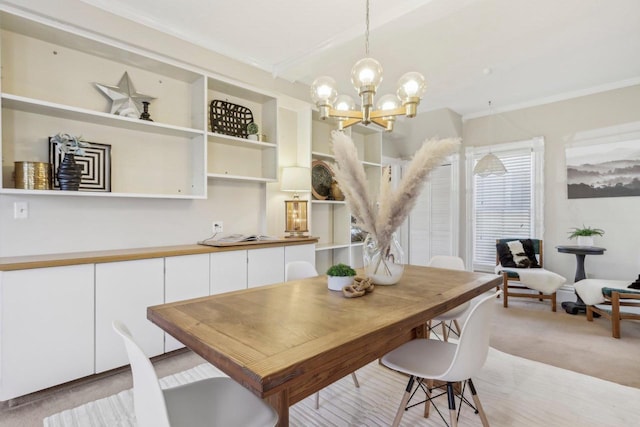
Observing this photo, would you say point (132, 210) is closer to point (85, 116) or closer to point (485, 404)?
point (85, 116)

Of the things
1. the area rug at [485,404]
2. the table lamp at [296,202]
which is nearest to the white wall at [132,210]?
the table lamp at [296,202]

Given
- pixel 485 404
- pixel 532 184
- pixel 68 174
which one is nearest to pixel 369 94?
pixel 485 404

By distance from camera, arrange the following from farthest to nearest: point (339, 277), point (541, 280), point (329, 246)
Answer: point (329, 246) < point (541, 280) < point (339, 277)

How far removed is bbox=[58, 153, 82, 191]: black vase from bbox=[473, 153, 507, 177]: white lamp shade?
181 inches

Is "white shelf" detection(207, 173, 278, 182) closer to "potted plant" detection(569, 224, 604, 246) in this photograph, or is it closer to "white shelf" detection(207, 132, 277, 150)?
"white shelf" detection(207, 132, 277, 150)

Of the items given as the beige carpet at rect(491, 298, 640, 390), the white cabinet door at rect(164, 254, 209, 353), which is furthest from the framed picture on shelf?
the beige carpet at rect(491, 298, 640, 390)

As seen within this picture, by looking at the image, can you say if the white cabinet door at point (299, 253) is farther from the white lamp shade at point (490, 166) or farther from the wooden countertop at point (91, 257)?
the white lamp shade at point (490, 166)

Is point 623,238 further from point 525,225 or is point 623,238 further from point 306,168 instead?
point 306,168

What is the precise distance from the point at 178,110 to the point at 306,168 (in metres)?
1.36

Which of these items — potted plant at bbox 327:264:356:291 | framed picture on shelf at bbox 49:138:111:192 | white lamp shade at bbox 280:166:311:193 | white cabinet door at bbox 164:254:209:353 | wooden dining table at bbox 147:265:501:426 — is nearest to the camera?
wooden dining table at bbox 147:265:501:426

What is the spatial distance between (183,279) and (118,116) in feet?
4.34

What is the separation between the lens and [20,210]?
2.21 metres

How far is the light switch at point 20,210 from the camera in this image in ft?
7.18

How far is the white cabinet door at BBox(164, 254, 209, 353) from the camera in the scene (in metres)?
2.50
